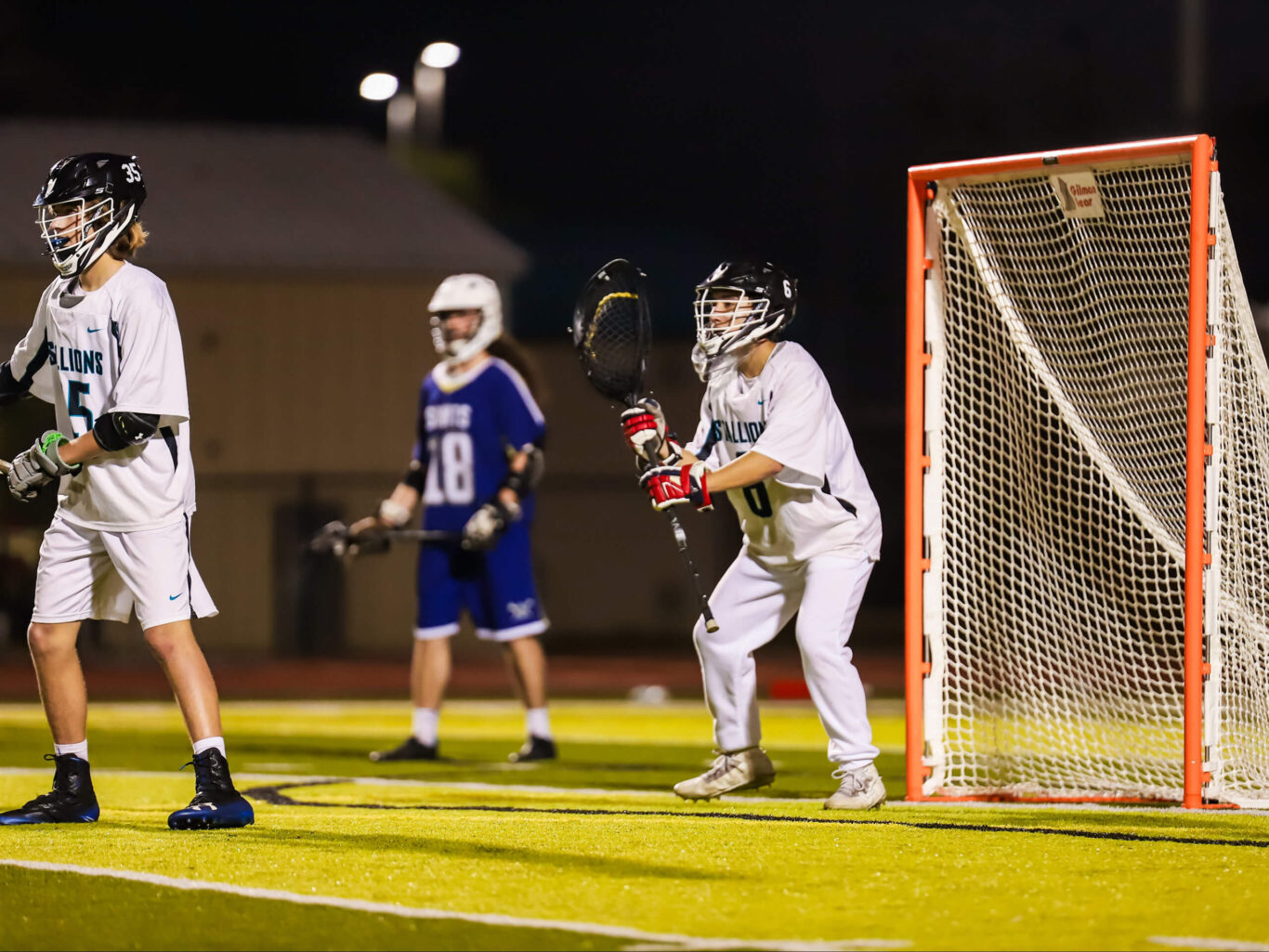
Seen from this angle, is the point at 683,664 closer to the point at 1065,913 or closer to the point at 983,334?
the point at 983,334

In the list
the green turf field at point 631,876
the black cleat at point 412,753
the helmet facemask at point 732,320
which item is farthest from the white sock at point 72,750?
the black cleat at point 412,753

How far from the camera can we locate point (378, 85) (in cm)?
2183

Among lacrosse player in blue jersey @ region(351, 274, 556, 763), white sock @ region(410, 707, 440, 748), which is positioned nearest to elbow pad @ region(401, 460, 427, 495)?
lacrosse player in blue jersey @ region(351, 274, 556, 763)

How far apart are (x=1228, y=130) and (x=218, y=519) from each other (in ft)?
53.3

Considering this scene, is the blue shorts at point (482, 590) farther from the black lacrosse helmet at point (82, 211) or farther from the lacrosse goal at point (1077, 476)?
the black lacrosse helmet at point (82, 211)

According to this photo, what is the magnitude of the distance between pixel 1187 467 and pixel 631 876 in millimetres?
2616

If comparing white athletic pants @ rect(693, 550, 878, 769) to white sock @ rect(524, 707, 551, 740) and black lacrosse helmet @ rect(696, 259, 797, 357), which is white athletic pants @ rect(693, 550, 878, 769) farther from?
white sock @ rect(524, 707, 551, 740)

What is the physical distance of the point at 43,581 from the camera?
5969 millimetres

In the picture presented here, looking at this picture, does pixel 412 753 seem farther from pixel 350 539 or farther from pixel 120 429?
pixel 120 429

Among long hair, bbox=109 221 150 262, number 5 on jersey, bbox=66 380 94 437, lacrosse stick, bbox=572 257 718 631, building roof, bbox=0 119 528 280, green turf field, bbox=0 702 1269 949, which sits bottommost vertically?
green turf field, bbox=0 702 1269 949

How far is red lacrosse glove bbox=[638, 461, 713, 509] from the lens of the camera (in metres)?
6.29

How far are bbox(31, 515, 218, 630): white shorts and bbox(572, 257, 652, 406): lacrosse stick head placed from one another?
1.50 metres

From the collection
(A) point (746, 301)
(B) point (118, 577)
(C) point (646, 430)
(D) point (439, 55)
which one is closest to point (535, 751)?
(C) point (646, 430)

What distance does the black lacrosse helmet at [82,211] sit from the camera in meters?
5.86
